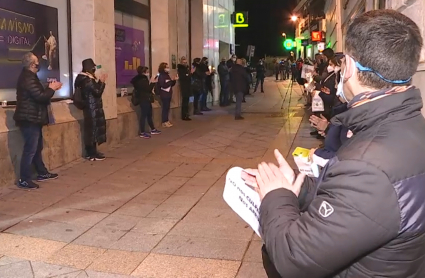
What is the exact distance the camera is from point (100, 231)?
520 centimetres

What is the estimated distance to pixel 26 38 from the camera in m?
8.13

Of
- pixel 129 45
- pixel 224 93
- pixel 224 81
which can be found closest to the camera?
pixel 129 45

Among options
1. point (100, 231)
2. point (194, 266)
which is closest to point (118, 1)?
point (100, 231)

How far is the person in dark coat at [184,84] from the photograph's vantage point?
14227 millimetres

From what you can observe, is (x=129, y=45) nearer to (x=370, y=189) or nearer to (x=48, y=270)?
(x=48, y=270)

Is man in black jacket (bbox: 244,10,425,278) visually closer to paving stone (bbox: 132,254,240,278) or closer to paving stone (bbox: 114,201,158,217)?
paving stone (bbox: 132,254,240,278)

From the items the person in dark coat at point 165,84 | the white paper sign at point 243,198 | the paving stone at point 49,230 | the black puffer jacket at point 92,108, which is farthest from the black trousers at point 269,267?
the person in dark coat at point 165,84

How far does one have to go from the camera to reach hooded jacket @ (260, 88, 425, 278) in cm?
142

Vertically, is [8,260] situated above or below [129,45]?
below

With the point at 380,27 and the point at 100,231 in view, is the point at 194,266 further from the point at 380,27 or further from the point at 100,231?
the point at 380,27

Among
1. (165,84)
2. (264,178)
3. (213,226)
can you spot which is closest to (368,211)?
(264,178)

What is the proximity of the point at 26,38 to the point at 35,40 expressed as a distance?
258 mm

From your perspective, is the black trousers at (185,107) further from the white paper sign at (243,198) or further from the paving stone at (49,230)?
the white paper sign at (243,198)

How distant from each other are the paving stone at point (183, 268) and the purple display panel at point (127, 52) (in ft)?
25.2
